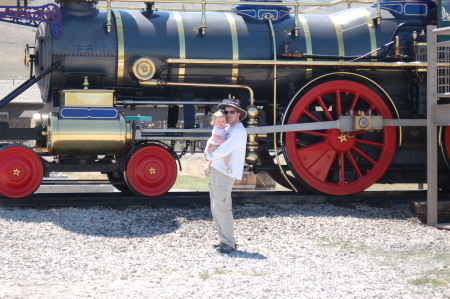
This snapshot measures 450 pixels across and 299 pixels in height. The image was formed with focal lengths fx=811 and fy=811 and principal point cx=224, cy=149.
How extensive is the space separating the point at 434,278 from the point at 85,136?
5374mm

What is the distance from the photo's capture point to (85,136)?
10633 mm

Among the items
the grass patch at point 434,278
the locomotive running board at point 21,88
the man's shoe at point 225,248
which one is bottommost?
the grass patch at point 434,278

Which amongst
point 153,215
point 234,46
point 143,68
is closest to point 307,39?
point 234,46

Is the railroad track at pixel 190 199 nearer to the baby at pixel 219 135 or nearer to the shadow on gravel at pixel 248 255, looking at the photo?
the baby at pixel 219 135

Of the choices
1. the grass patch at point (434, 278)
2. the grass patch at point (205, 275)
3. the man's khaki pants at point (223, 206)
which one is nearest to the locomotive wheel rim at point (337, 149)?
the man's khaki pants at point (223, 206)

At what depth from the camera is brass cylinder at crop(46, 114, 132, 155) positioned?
10578mm

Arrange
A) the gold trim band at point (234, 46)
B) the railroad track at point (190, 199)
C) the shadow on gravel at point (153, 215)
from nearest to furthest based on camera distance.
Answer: the shadow on gravel at point (153, 215) < the railroad track at point (190, 199) < the gold trim band at point (234, 46)

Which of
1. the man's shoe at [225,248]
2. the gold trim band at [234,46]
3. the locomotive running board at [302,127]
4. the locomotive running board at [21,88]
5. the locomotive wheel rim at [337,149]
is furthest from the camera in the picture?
the locomotive wheel rim at [337,149]

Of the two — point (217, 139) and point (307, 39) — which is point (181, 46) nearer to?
point (307, 39)

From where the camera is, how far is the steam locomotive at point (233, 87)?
10883 millimetres

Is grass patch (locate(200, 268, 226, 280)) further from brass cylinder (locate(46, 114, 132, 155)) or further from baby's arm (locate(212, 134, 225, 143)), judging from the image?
brass cylinder (locate(46, 114, 132, 155))

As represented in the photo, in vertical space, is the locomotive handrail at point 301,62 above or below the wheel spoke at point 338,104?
above

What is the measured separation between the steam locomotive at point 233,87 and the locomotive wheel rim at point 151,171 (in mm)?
15

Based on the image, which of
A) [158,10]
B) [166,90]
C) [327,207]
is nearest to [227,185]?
[327,207]
